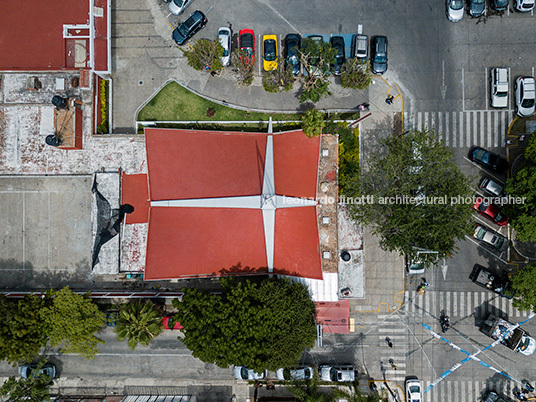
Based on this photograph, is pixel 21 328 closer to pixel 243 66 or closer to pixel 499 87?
pixel 243 66

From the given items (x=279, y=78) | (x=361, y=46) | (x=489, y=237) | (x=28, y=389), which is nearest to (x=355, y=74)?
(x=361, y=46)

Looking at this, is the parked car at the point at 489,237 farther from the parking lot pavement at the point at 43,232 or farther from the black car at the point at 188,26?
the parking lot pavement at the point at 43,232

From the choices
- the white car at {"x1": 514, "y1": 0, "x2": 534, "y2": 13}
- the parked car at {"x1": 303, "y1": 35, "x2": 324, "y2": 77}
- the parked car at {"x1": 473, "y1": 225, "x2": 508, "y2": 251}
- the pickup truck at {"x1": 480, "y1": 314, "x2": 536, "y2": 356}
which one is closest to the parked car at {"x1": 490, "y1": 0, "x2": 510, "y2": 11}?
the white car at {"x1": 514, "y1": 0, "x2": 534, "y2": 13}

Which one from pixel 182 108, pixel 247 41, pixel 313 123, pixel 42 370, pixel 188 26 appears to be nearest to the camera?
pixel 313 123

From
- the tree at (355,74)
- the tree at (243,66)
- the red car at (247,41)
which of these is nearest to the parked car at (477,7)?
the tree at (355,74)

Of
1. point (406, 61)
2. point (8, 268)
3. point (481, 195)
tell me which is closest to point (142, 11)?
point (406, 61)

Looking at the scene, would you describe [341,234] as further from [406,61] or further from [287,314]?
[406,61]

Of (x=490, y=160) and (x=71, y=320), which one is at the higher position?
(x=490, y=160)

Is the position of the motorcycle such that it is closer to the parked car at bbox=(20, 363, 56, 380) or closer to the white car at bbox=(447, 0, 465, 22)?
the white car at bbox=(447, 0, 465, 22)
